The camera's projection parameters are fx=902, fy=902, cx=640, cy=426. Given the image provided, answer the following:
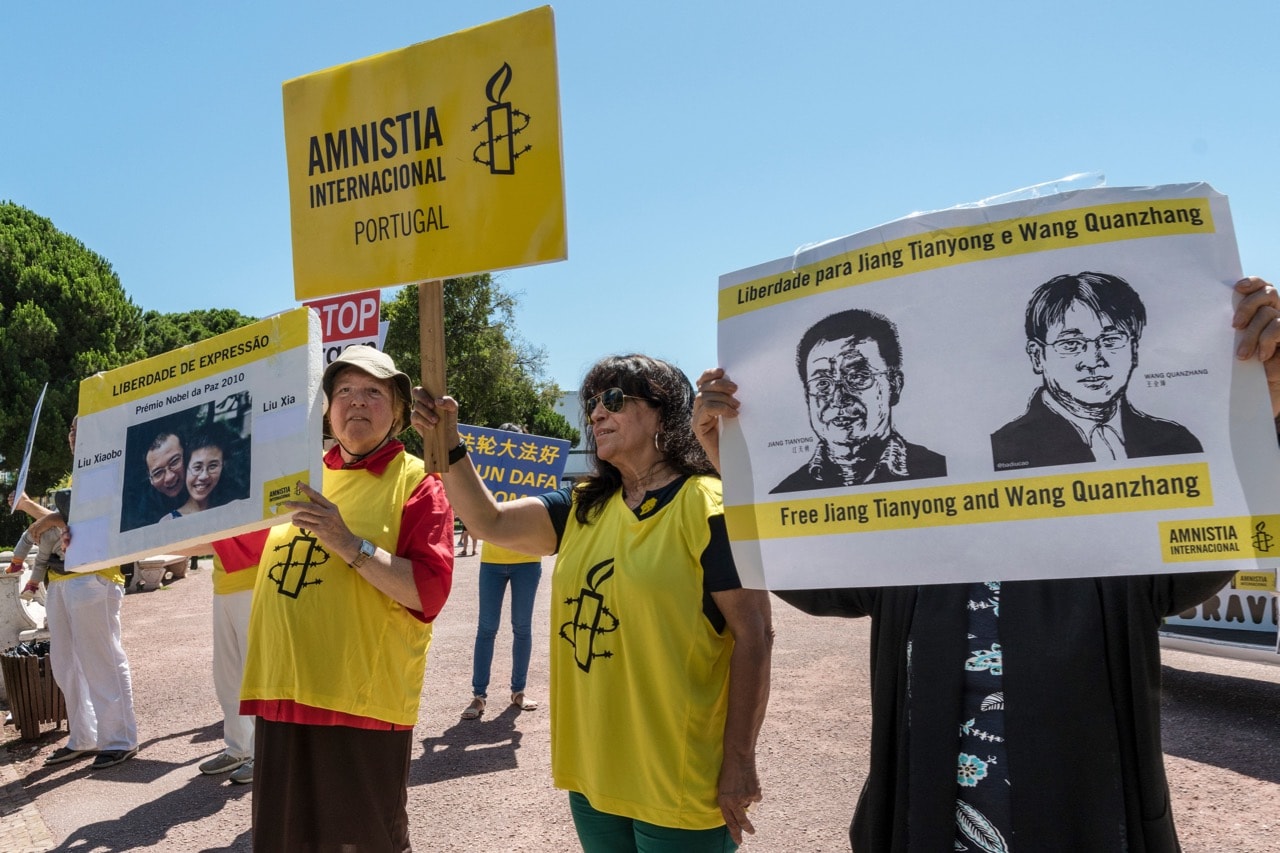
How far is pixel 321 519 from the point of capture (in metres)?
2.64

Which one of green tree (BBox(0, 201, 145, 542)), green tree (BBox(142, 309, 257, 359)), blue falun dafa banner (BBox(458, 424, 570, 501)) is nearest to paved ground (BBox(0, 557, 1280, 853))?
blue falun dafa banner (BBox(458, 424, 570, 501))

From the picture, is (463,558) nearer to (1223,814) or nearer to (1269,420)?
(1223,814)

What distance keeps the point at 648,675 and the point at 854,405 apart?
0.97 meters

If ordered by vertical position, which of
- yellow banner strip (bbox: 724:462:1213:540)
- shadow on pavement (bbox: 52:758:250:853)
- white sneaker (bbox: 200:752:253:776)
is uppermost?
yellow banner strip (bbox: 724:462:1213:540)

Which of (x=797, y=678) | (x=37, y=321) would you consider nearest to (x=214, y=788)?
(x=797, y=678)

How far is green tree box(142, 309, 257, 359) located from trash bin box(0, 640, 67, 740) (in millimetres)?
29471

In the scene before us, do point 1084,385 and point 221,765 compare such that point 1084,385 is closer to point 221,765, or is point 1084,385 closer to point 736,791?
point 736,791

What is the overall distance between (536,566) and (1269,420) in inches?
231

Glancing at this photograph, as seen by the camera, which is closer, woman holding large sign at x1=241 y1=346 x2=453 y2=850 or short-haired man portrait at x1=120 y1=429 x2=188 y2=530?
woman holding large sign at x1=241 y1=346 x2=453 y2=850

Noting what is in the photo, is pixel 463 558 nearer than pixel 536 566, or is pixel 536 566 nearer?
pixel 536 566

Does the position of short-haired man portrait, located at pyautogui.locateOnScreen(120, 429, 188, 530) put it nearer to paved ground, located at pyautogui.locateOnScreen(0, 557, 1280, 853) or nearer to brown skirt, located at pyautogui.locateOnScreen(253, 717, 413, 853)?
brown skirt, located at pyautogui.locateOnScreen(253, 717, 413, 853)

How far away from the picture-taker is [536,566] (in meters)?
7.02

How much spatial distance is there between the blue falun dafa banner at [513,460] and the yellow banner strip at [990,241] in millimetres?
5848

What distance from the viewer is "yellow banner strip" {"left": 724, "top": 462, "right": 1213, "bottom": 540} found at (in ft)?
5.27
